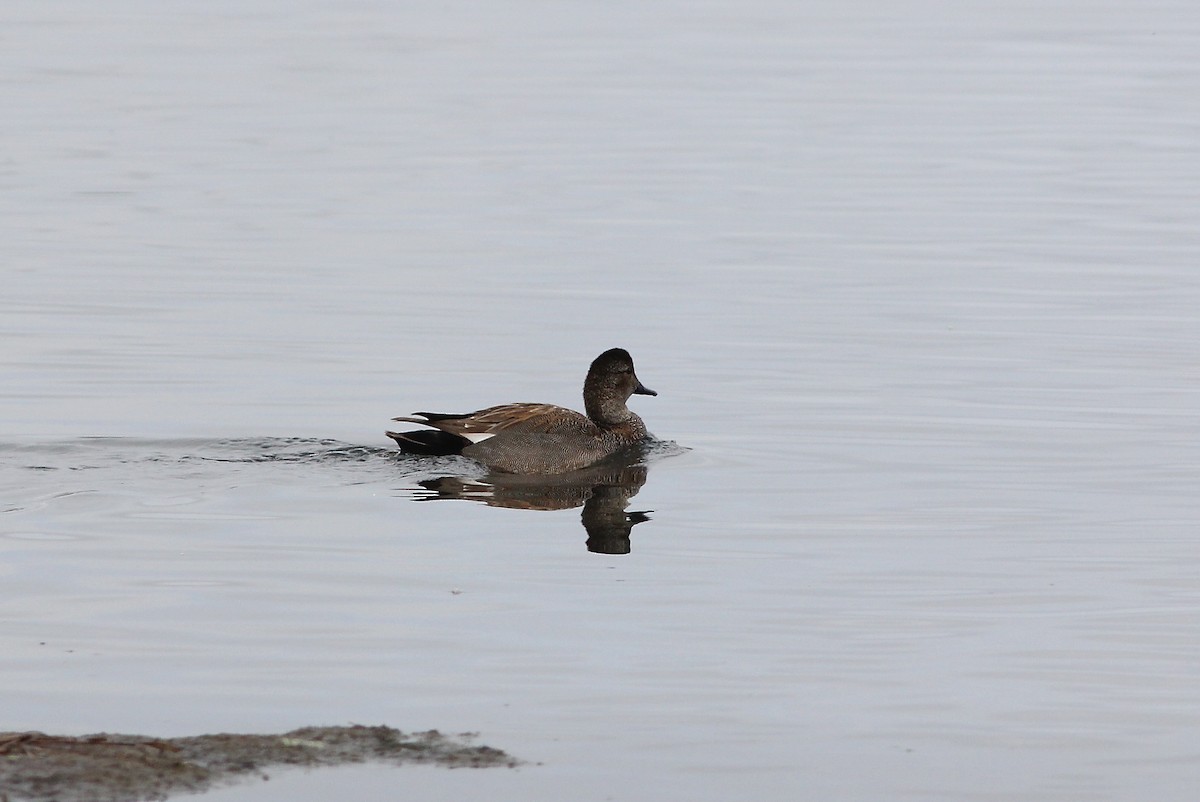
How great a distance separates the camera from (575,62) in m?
45.1

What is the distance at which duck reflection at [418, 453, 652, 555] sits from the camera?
12609 millimetres

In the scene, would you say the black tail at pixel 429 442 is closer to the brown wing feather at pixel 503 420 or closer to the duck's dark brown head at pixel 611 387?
the brown wing feather at pixel 503 420

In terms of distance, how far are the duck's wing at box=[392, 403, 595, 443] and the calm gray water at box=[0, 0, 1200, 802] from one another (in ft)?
1.49

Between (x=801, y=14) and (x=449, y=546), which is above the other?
(x=801, y=14)

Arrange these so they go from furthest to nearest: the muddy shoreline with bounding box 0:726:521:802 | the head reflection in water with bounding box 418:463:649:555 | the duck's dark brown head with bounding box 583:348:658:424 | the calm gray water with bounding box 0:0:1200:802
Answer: the duck's dark brown head with bounding box 583:348:658:424 → the head reflection in water with bounding box 418:463:649:555 → the calm gray water with bounding box 0:0:1200:802 → the muddy shoreline with bounding box 0:726:521:802

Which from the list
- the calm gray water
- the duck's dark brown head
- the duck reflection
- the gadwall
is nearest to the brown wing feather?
the gadwall

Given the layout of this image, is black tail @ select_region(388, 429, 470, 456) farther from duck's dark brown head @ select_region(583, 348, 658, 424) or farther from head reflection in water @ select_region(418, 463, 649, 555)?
duck's dark brown head @ select_region(583, 348, 658, 424)

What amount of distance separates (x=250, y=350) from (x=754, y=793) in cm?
1128

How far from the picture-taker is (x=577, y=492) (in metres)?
13.9

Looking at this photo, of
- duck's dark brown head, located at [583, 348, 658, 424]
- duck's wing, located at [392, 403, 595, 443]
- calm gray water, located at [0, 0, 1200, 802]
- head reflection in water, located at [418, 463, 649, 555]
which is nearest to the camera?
calm gray water, located at [0, 0, 1200, 802]

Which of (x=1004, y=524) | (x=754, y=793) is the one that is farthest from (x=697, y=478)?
(x=754, y=793)

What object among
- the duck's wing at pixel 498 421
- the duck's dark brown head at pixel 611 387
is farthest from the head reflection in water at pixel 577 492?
the duck's dark brown head at pixel 611 387

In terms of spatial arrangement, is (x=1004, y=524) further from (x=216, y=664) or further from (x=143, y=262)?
(x=143, y=262)

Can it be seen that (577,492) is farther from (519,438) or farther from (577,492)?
(519,438)
